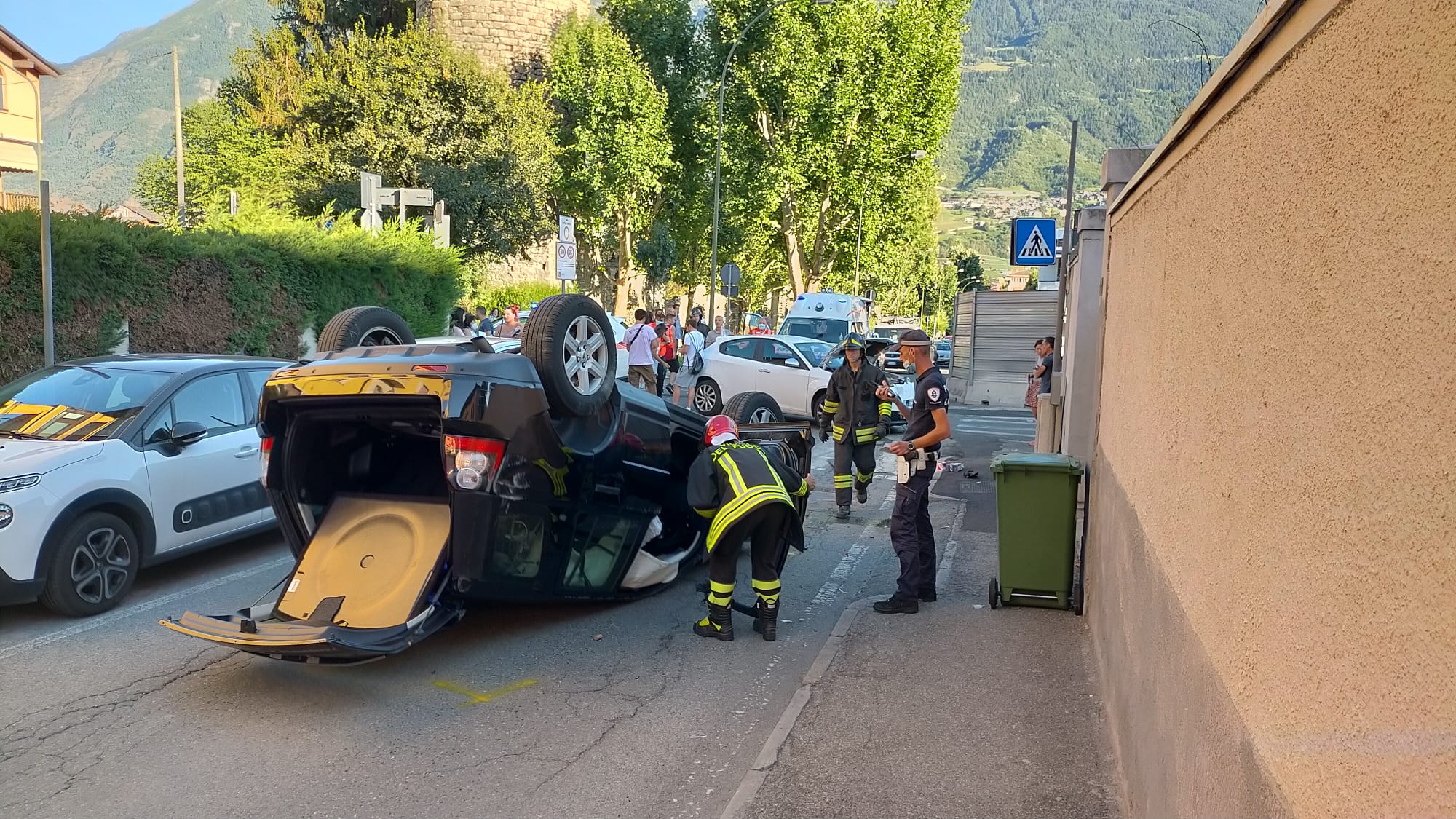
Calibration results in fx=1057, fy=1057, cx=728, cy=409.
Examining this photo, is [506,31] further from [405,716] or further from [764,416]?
[405,716]

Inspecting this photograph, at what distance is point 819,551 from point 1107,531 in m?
3.69

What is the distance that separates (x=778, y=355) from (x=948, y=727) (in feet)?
43.5

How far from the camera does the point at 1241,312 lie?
2650 mm

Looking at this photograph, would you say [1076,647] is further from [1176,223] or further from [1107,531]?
[1176,223]

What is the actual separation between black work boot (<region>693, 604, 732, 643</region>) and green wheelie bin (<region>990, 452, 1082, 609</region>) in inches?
Answer: 73.5

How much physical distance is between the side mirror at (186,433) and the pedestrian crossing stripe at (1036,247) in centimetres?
1199

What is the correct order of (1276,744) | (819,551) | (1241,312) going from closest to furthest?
1. (1276,744)
2. (1241,312)
3. (819,551)

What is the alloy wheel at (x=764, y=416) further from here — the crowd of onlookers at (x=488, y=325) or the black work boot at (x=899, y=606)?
the crowd of onlookers at (x=488, y=325)

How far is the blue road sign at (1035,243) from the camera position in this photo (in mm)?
15883

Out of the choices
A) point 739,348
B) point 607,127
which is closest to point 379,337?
point 739,348

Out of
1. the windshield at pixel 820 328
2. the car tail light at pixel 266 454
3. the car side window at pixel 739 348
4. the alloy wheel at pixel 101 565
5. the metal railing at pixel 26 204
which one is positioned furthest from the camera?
the windshield at pixel 820 328

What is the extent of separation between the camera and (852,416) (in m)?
10.3

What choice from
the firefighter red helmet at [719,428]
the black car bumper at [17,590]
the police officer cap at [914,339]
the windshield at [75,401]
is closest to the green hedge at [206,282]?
the windshield at [75,401]

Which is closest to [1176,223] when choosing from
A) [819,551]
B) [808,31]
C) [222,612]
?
[819,551]
